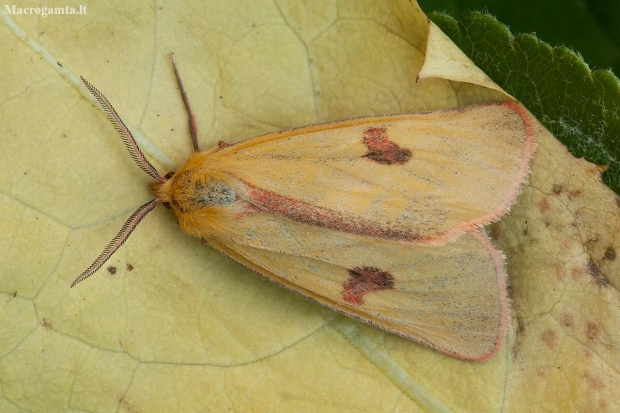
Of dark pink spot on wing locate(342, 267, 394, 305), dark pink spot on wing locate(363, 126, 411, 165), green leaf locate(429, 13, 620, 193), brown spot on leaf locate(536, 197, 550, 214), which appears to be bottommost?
dark pink spot on wing locate(342, 267, 394, 305)

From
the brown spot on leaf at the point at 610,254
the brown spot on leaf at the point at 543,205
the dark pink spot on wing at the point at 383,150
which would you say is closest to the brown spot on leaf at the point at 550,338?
the brown spot on leaf at the point at 610,254

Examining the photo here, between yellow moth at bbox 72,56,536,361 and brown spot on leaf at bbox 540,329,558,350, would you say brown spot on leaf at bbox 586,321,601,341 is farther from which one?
yellow moth at bbox 72,56,536,361

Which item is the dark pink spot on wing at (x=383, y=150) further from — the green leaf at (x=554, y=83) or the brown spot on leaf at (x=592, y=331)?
the brown spot on leaf at (x=592, y=331)

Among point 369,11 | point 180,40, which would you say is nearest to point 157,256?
point 180,40

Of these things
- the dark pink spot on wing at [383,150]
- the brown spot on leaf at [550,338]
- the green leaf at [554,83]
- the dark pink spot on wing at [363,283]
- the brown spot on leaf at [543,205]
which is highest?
the green leaf at [554,83]

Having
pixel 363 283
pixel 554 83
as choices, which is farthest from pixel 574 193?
pixel 363 283

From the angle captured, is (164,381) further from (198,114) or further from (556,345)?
(556,345)
